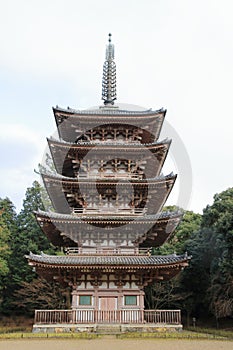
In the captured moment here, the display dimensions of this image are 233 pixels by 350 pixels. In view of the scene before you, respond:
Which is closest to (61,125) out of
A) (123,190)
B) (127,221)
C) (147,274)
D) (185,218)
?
(123,190)

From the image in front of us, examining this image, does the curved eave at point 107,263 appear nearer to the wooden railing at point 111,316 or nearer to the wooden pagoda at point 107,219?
the wooden pagoda at point 107,219

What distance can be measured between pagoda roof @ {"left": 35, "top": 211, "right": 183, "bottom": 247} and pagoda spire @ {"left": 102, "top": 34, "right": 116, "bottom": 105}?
37.6ft

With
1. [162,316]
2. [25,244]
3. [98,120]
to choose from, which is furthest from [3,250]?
A: [162,316]

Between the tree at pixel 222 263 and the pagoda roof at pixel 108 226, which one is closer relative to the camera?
the pagoda roof at pixel 108 226

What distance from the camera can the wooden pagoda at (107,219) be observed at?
20.4 meters

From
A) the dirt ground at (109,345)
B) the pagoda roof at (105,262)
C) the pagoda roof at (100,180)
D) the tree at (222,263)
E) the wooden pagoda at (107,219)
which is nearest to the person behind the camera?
the dirt ground at (109,345)

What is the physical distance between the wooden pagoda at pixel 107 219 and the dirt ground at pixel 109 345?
221cm

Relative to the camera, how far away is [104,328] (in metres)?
19.6

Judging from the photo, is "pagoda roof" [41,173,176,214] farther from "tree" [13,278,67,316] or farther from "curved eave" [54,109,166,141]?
"tree" [13,278,67,316]

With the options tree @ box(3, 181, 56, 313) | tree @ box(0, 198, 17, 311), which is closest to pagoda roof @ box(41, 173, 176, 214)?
tree @ box(3, 181, 56, 313)

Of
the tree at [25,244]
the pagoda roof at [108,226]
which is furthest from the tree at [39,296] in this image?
the pagoda roof at [108,226]

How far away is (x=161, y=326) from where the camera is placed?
20094 millimetres

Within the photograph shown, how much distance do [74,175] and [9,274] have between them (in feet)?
73.4

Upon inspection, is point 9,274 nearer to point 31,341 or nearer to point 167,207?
point 167,207
